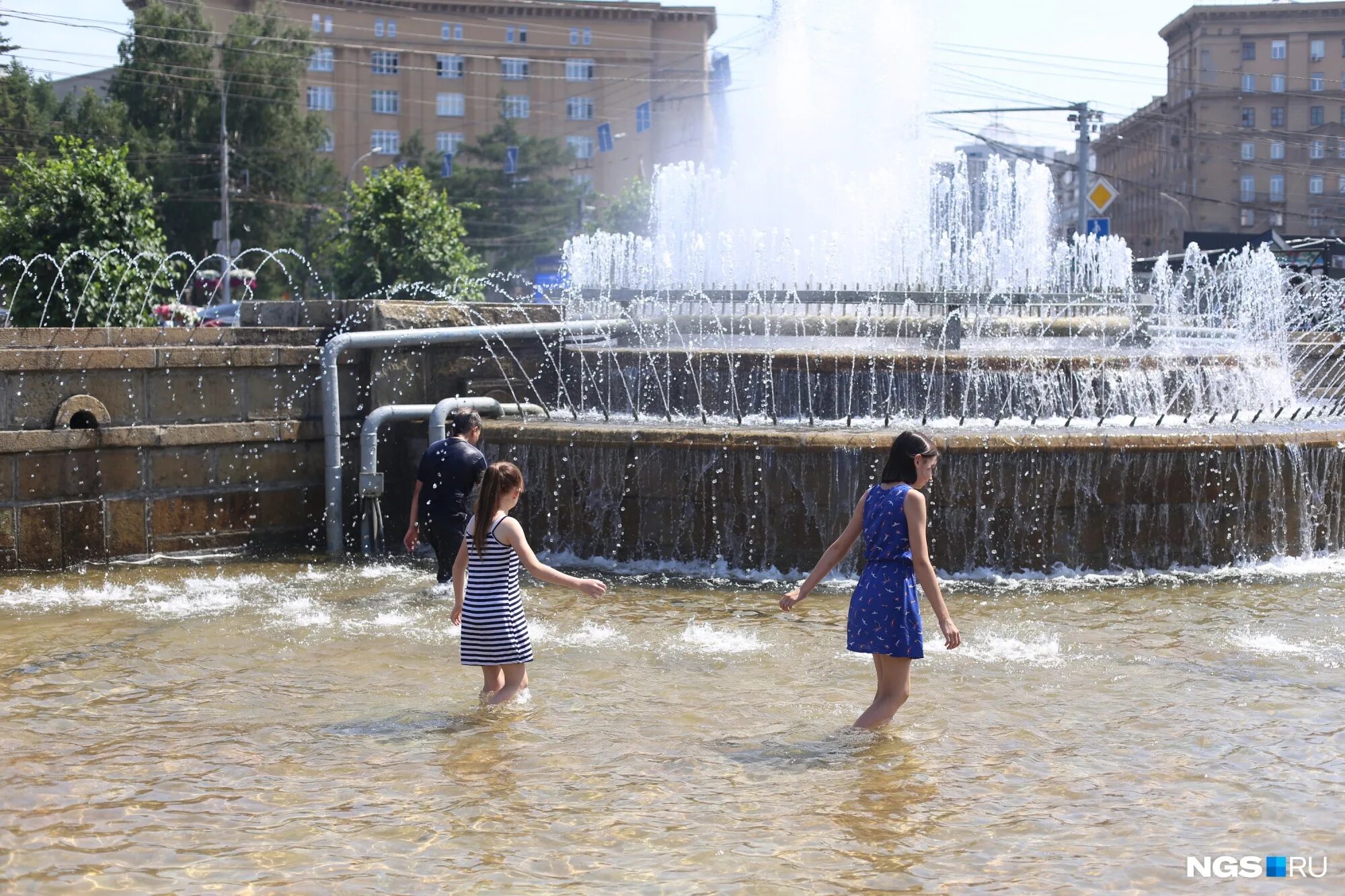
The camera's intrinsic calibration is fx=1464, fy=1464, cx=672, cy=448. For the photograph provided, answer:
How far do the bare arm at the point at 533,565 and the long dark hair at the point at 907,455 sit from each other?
139 cm

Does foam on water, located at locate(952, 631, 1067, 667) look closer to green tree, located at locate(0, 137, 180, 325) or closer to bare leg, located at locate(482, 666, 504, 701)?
bare leg, located at locate(482, 666, 504, 701)

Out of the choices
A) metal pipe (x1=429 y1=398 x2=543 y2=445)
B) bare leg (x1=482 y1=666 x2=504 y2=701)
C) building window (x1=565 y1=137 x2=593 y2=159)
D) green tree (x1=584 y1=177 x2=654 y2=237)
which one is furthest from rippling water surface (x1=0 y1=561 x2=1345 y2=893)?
building window (x1=565 y1=137 x2=593 y2=159)

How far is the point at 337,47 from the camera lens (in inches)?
2963

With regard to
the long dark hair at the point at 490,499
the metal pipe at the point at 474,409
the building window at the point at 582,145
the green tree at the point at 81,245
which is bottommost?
the long dark hair at the point at 490,499

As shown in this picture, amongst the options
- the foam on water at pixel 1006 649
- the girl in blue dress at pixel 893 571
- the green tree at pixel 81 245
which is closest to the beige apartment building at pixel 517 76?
the green tree at pixel 81 245

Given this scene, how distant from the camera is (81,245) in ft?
68.1

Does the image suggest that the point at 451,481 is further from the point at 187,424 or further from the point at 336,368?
the point at 187,424

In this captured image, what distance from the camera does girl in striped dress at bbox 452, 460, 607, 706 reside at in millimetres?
6820

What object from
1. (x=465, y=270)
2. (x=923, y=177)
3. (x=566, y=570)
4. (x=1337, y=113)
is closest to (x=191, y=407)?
(x=566, y=570)

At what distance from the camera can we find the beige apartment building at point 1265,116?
74938 mm

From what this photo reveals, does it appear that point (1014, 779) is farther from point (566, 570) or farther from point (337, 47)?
point (337, 47)

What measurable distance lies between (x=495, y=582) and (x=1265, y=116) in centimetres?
7831

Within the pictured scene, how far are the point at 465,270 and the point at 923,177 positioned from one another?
12131 mm

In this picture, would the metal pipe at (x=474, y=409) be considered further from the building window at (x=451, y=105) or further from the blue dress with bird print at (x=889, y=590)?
the building window at (x=451, y=105)
